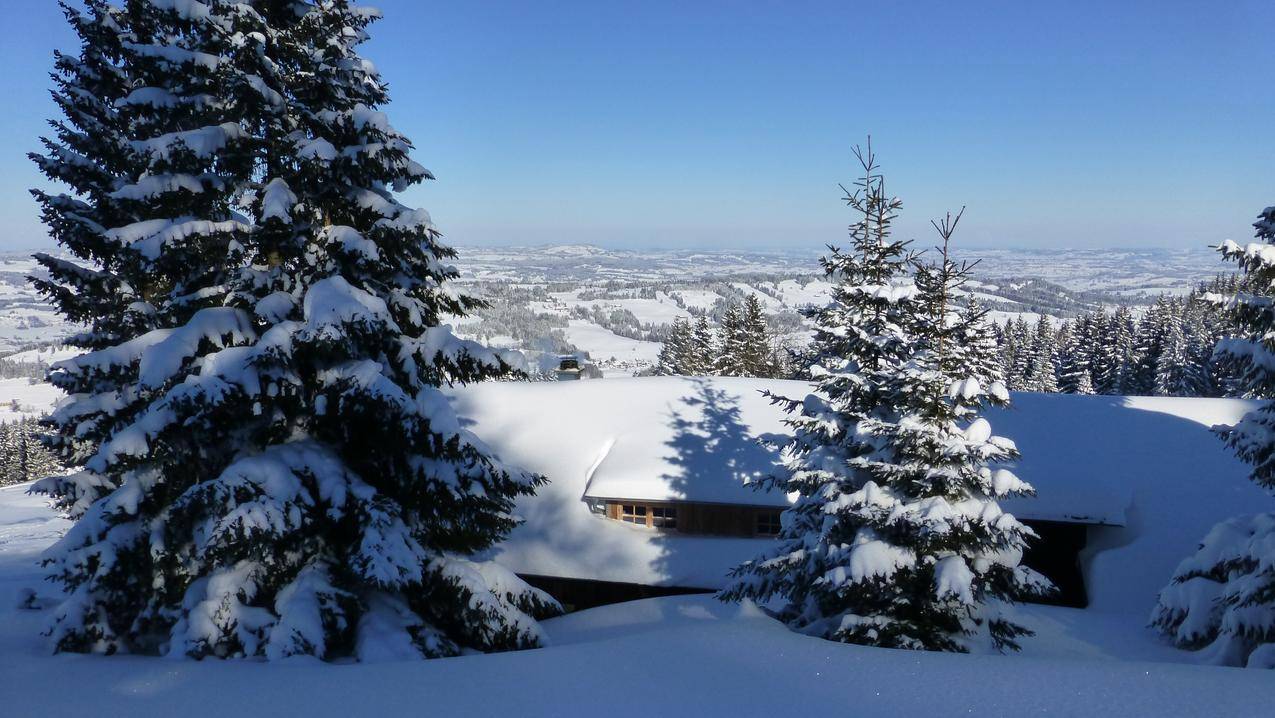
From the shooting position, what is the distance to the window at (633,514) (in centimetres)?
1527

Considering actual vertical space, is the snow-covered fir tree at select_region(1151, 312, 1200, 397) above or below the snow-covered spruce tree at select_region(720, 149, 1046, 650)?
below

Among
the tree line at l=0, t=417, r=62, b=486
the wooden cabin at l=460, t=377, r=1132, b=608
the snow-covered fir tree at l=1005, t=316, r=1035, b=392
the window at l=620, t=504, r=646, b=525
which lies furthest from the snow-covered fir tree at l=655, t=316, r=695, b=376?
the tree line at l=0, t=417, r=62, b=486

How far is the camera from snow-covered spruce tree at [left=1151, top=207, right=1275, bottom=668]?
8273 mm

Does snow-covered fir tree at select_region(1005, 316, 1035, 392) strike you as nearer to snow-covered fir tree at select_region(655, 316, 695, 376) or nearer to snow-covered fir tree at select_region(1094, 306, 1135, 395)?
snow-covered fir tree at select_region(1094, 306, 1135, 395)

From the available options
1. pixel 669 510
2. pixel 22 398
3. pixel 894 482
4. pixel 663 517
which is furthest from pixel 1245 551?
pixel 22 398

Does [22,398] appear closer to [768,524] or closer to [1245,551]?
[768,524]

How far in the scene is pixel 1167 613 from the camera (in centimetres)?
979

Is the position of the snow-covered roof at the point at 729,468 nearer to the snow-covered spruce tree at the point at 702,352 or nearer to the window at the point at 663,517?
the window at the point at 663,517

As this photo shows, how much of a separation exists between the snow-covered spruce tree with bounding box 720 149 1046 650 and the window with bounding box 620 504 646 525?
213 inches

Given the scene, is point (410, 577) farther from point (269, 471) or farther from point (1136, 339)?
point (1136, 339)

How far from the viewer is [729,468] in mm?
15359

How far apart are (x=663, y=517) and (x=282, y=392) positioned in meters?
10.1

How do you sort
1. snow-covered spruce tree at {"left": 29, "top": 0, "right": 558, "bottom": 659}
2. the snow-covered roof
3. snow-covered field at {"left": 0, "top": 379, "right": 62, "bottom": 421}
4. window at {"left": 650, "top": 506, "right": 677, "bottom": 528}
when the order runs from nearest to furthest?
snow-covered spruce tree at {"left": 29, "top": 0, "right": 558, "bottom": 659} < the snow-covered roof < window at {"left": 650, "top": 506, "right": 677, "bottom": 528} < snow-covered field at {"left": 0, "top": 379, "right": 62, "bottom": 421}

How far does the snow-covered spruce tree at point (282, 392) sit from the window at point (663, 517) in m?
7.59
